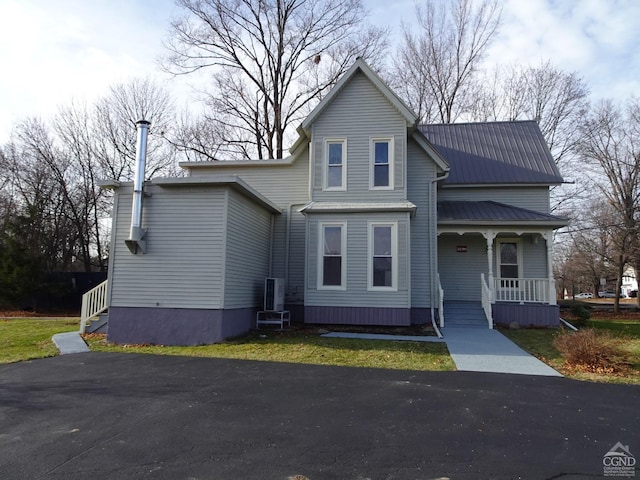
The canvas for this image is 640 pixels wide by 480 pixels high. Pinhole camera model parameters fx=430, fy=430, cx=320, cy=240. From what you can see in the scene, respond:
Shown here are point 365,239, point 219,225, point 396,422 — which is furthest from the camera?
point 365,239

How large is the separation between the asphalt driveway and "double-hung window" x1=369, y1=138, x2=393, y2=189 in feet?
23.2

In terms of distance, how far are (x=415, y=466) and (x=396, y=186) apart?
1027 centimetres

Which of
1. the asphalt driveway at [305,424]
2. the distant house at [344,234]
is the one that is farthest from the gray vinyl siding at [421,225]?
the asphalt driveway at [305,424]

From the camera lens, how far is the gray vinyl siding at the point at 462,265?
50.9 ft

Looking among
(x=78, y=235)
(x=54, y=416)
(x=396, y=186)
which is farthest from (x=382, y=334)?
(x=78, y=235)

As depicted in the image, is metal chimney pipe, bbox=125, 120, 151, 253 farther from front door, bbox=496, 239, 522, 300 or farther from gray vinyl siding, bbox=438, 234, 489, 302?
front door, bbox=496, 239, 522, 300

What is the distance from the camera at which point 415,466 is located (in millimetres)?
4078

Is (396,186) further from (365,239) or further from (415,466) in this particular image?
(415,466)

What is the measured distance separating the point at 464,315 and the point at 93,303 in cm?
1156

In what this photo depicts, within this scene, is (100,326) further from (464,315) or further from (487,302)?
(487,302)

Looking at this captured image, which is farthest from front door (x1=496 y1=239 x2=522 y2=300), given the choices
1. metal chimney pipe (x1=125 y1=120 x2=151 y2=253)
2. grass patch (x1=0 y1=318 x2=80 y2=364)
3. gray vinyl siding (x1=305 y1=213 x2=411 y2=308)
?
grass patch (x1=0 y1=318 x2=80 y2=364)

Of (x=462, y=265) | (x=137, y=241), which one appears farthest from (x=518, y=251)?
(x=137, y=241)

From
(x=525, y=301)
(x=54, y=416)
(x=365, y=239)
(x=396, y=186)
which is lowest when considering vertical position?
(x=54, y=416)

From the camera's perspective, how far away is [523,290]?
560 inches
